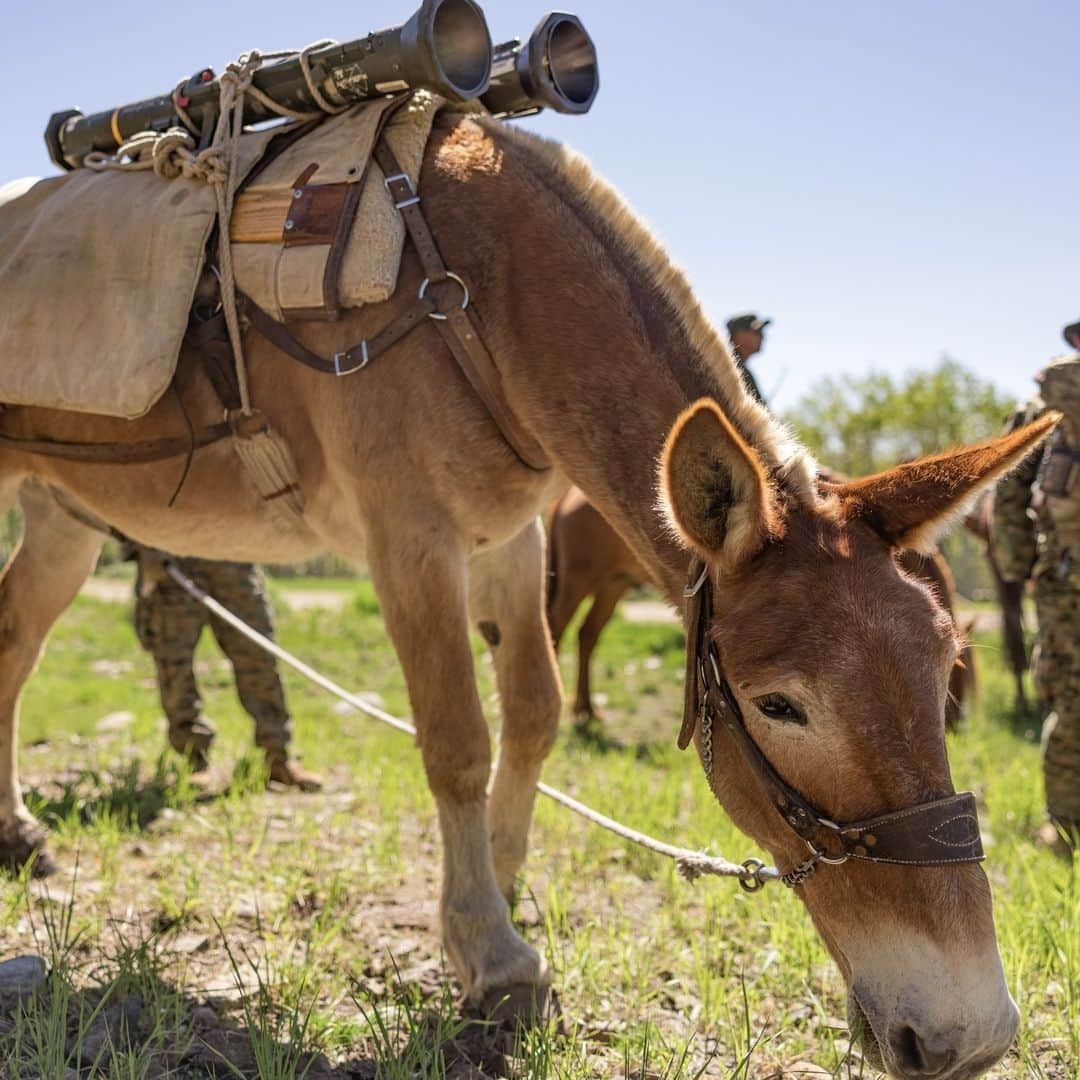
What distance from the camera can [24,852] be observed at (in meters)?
3.78

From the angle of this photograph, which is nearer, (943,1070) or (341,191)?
(943,1070)

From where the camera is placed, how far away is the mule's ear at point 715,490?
6.46 feet

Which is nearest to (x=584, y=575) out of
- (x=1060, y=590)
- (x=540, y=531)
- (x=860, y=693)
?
(x=1060, y=590)

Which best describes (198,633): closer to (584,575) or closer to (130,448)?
(130,448)

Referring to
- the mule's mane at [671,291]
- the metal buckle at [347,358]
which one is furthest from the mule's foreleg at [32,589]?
the mule's mane at [671,291]

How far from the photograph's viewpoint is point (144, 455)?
327 cm

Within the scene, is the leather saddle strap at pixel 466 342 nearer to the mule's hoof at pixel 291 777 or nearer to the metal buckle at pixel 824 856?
the metal buckle at pixel 824 856

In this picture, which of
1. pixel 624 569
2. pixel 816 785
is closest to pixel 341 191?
pixel 816 785

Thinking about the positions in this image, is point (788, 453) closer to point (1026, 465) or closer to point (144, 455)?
point (144, 455)

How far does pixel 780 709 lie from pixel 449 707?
1.10m

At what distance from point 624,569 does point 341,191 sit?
6.24 meters

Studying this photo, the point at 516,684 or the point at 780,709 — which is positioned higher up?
the point at 780,709

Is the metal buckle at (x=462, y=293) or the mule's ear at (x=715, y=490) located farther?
the metal buckle at (x=462, y=293)

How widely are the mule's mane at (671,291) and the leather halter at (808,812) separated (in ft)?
1.06
